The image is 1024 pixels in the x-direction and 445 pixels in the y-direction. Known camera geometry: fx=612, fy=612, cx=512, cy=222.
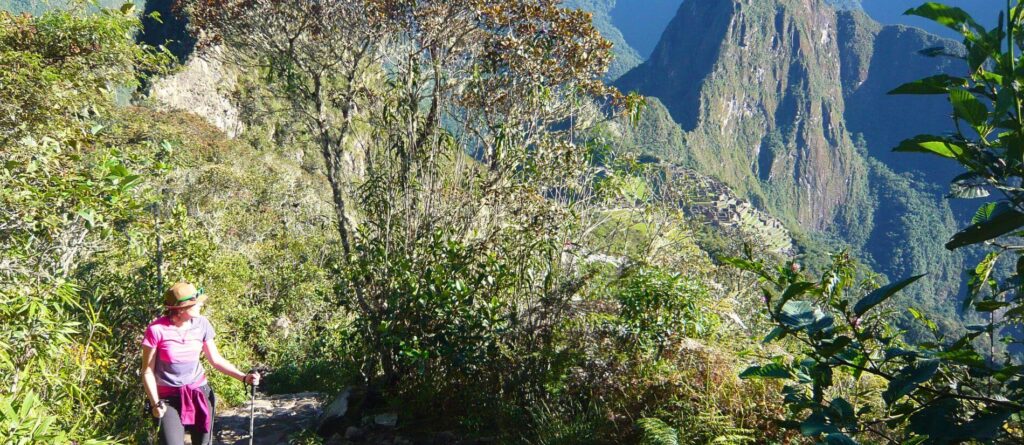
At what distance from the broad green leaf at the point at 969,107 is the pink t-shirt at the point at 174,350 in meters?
4.08

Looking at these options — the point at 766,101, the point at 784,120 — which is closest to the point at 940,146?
the point at 766,101

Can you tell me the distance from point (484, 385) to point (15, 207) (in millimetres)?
3217

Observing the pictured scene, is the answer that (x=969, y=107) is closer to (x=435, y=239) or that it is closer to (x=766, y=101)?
(x=435, y=239)

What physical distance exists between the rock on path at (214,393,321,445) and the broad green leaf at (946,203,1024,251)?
17.2ft

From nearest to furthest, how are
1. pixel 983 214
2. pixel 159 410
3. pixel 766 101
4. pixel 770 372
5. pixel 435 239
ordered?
pixel 983 214 → pixel 770 372 → pixel 159 410 → pixel 435 239 → pixel 766 101

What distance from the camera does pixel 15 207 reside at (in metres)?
3.52

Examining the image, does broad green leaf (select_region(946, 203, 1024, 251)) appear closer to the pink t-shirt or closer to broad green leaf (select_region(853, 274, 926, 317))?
broad green leaf (select_region(853, 274, 926, 317))

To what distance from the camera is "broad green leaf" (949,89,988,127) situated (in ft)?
3.25

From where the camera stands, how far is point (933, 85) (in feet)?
3.59

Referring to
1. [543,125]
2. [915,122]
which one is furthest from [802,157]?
[543,125]

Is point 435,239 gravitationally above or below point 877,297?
above

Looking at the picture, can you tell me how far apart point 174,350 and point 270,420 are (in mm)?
2628

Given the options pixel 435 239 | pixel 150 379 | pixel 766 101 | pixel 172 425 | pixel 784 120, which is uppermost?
pixel 766 101

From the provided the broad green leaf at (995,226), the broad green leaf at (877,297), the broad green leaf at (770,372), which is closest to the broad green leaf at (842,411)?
the broad green leaf at (770,372)
